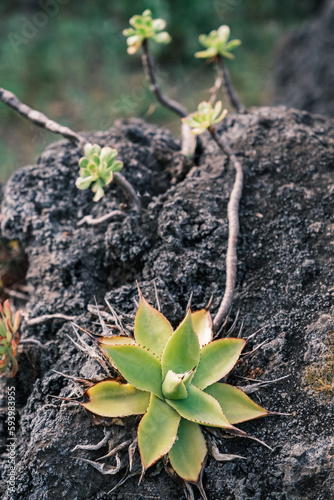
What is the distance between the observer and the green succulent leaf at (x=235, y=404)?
4.77 ft

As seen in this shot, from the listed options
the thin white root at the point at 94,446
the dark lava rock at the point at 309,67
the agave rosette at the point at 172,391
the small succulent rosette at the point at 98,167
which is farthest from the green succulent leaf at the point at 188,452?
the dark lava rock at the point at 309,67

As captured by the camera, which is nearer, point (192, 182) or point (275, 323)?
point (275, 323)

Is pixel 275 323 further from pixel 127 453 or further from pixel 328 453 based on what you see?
pixel 127 453

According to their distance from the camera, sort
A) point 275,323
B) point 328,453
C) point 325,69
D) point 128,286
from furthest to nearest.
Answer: point 325,69, point 128,286, point 275,323, point 328,453

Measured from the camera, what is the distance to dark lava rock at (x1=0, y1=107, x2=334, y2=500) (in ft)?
4.77

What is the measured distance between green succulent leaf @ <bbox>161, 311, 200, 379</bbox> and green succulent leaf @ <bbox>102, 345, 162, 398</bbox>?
0.13ft

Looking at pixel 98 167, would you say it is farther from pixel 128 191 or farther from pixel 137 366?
pixel 137 366

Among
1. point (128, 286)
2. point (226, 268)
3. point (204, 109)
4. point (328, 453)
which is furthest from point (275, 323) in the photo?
point (204, 109)

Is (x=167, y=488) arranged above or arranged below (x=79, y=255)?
below

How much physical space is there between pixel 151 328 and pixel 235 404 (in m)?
0.35

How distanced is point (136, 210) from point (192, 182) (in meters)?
0.27

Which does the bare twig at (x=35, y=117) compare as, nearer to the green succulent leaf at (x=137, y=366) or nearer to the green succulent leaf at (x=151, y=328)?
the green succulent leaf at (x=151, y=328)

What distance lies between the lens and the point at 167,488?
4.73 ft

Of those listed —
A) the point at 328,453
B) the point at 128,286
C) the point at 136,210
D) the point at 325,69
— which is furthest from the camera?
the point at 325,69
